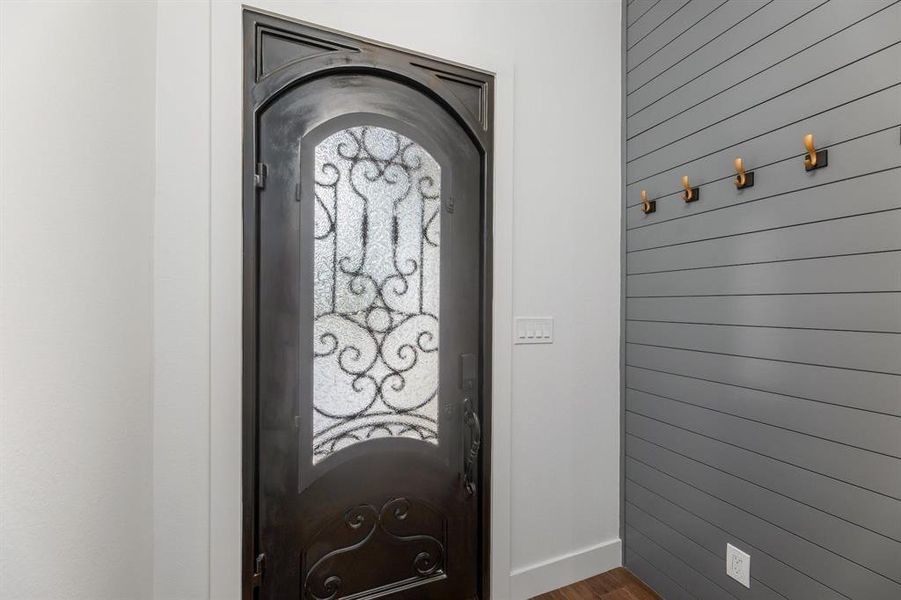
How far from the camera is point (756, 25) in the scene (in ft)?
4.81

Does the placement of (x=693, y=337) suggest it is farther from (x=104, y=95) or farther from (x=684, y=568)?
(x=104, y=95)

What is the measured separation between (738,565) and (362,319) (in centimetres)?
149

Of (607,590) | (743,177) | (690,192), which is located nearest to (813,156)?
(743,177)

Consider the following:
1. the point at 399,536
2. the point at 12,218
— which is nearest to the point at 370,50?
the point at 12,218

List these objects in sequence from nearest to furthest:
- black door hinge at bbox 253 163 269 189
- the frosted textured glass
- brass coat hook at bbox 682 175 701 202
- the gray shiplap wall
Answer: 1. the gray shiplap wall
2. black door hinge at bbox 253 163 269 189
3. the frosted textured glass
4. brass coat hook at bbox 682 175 701 202

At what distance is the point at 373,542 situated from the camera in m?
1.60

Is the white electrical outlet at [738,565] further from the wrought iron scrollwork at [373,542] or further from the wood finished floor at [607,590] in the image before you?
the wrought iron scrollwork at [373,542]

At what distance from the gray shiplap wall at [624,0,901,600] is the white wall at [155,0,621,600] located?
0.50 ft

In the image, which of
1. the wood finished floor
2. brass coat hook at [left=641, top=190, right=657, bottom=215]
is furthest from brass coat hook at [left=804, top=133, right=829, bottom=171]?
the wood finished floor

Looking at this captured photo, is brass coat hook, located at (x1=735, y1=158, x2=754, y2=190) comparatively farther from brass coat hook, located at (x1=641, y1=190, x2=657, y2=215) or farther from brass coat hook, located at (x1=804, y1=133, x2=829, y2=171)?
brass coat hook, located at (x1=641, y1=190, x2=657, y2=215)

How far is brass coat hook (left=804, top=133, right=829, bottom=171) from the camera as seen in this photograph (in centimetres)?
126

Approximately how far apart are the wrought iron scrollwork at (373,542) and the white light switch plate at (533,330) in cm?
75

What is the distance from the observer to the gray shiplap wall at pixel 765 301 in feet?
3.84

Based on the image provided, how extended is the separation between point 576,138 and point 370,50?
92 centimetres
